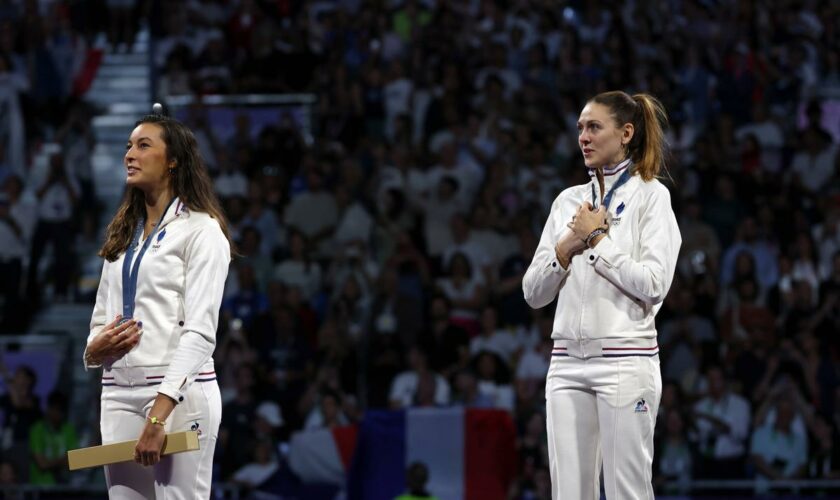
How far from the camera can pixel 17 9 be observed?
16312mm

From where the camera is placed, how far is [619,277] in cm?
480

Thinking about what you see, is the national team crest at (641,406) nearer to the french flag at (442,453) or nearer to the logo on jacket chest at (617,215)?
the logo on jacket chest at (617,215)

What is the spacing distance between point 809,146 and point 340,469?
20.5 ft

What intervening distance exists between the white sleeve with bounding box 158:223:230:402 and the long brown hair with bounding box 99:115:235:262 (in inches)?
6.2

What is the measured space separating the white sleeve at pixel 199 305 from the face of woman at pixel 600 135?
1441 millimetres

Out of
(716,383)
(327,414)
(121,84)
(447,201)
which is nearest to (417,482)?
(327,414)

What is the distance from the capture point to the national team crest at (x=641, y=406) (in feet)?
15.7

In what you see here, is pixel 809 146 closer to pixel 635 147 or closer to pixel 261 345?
pixel 261 345

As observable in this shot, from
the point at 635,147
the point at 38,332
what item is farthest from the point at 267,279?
the point at 635,147

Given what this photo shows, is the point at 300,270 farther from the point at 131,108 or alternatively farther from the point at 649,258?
the point at 649,258

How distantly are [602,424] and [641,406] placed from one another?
160 mm

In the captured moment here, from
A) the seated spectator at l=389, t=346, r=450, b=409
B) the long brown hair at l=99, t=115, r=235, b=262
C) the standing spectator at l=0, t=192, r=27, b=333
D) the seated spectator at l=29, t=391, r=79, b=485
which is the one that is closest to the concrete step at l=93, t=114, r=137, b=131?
the standing spectator at l=0, t=192, r=27, b=333

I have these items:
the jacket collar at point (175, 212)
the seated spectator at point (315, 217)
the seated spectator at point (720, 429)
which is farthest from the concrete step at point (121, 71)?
the jacket collar at point (175, 212)

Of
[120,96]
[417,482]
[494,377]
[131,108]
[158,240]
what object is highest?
[120,96]
